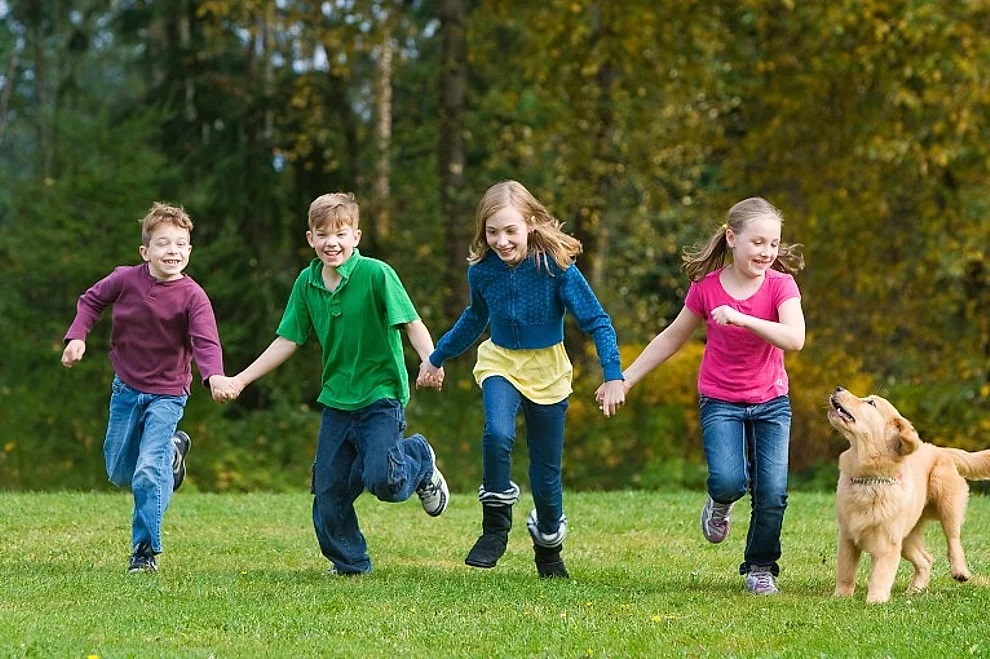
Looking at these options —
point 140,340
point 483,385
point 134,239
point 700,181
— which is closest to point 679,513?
point 483,385

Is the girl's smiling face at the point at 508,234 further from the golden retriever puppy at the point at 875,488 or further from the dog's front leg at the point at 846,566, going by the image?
the dog's front leg at the point at 846,566

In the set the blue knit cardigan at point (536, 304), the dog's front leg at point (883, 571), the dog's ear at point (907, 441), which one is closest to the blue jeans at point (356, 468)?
the blue knit cardigan at point (536, 304)

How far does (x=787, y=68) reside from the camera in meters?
20.1

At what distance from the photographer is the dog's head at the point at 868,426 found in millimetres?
7281

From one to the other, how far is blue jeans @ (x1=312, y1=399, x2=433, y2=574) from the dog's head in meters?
2.20

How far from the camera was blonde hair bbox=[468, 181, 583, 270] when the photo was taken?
25.5 feet

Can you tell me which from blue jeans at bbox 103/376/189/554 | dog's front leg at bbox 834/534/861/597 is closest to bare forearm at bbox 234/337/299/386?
blue jeans at bbox 103/376/189/554

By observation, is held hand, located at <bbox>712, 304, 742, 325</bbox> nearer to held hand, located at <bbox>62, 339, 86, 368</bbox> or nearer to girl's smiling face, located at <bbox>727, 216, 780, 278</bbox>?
girl's smiling face, located at <bbox>727, 216, 780, 278</bbox>

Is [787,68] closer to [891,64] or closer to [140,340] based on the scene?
[891,64]

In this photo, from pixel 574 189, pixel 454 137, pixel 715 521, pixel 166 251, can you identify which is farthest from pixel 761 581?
pixel 454 137

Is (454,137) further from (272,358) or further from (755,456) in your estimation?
(755,456)

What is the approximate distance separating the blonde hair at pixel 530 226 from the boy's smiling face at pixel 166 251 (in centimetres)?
163

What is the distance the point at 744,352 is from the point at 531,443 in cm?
121

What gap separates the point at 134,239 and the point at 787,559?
42.2 feet
